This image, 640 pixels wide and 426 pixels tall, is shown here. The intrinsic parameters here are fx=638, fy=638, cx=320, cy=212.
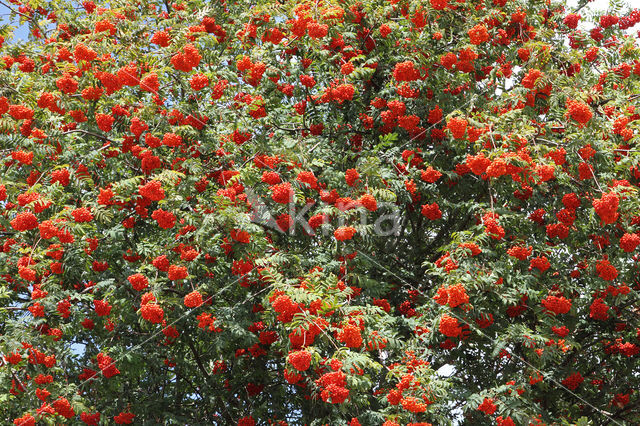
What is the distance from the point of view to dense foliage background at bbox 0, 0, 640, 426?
6340 mm

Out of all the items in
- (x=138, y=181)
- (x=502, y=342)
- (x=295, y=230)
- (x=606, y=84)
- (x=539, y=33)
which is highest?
(x=539, y=33)

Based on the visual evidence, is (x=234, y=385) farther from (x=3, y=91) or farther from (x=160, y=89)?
(x=3, y=91)

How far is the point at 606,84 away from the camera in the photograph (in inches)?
332

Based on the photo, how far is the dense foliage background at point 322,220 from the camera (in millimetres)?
6340

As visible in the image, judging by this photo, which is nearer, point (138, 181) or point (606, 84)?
point (138, 181)

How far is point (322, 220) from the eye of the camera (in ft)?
22.1

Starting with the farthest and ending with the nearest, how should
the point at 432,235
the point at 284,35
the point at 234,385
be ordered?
the point at 432,235 → the point at 284,35 → the point at 234,385

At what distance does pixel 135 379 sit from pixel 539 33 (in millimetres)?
6536

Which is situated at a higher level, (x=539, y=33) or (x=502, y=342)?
(x=539, y=33)

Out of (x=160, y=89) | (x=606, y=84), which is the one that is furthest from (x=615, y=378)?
(x=160, y=89)

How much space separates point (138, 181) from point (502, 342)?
4.24m

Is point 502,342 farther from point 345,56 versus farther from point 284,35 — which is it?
point 284,35

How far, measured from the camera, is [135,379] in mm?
7891

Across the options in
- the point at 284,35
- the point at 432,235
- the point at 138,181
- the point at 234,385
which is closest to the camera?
the point at 138,181
